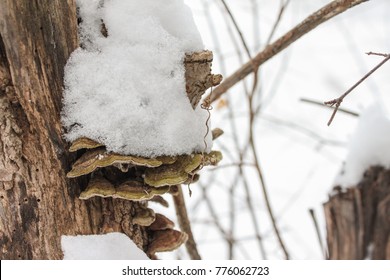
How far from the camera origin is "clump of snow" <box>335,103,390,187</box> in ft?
6.36

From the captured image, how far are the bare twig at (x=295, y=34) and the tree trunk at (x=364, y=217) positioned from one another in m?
0.69

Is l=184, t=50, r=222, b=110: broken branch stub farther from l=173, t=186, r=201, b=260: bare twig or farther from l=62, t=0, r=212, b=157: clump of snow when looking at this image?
l=173, t=186, r=201, b=260: bare twig

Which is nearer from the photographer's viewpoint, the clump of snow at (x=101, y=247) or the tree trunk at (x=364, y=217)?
the clump of snow at (x=101, y=247)

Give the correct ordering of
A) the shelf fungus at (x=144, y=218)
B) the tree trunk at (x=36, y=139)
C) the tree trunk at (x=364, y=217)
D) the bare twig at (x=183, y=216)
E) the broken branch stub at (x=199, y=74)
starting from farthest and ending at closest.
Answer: the tree trunk at (x=364, y=217)
the bare twig at (x=183, y=216)
the shelf fungus at (x=144, y=218)
the broken branch stub at (x=199, y=74)
the tree trunk at (x=36, y=139)

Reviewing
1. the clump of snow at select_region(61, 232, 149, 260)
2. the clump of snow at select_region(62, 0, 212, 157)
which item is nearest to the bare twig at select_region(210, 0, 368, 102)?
the clump of snow at select_region(62, 0, 212, 157)

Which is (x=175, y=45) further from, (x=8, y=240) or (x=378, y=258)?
(x=378, y=258)

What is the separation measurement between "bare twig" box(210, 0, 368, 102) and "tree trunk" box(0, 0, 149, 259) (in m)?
0.61

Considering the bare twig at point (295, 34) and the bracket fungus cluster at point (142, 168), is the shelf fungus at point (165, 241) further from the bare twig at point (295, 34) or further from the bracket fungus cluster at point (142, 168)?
A: the bare twig at point (295, 34)

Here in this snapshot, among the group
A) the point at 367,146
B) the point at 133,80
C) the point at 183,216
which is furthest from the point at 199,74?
the point at 367,146

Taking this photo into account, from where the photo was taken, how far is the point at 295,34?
1.47 m

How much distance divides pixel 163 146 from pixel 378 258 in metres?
1.18

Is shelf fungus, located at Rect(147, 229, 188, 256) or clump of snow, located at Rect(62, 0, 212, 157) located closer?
clump of snow, located at Rect(62, 0, 212, 157)

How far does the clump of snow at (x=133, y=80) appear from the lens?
122cm

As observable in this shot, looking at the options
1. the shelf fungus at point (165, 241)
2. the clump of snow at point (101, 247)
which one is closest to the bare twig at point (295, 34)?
the shelf fungus at point (165, 241)
